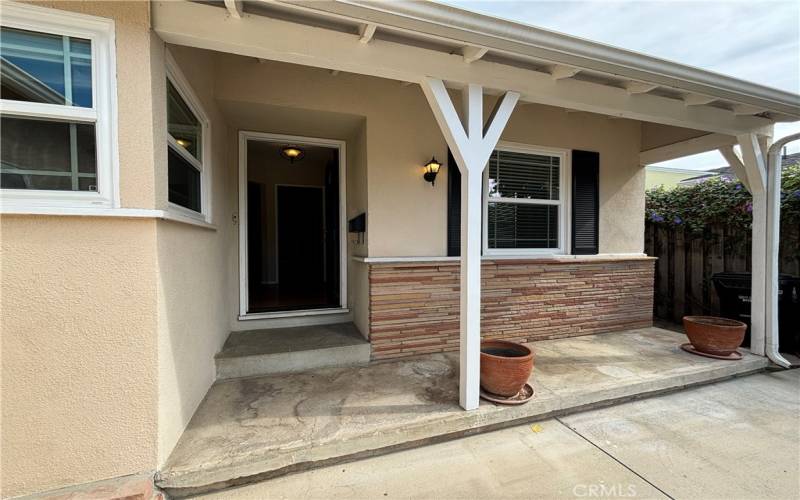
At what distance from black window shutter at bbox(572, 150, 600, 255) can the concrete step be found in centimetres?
317

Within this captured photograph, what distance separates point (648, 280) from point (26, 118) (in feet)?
20.7

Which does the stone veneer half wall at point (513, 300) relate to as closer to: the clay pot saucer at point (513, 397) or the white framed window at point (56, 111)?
the clay pot saucer at point (513, 397)

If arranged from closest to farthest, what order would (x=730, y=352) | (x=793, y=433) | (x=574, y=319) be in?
(x=793, y=433), (x=730, y=352), (x=574, y=319)

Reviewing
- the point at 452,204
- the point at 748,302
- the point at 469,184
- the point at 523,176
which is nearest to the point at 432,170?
the point at 452,204

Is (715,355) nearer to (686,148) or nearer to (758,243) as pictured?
(758,243)

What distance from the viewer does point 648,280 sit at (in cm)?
456

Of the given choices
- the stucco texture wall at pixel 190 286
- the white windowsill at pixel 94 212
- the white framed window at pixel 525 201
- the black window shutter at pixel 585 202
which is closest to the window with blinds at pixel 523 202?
the white framed window at pixel 525 201

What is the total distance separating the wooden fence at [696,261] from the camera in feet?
13.5

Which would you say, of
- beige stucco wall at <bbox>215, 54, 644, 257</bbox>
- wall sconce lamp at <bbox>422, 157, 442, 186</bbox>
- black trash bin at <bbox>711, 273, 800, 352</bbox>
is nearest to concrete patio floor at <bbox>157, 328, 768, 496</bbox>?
black trash bin at <bbox>711, 273, 800, 352</bbox>

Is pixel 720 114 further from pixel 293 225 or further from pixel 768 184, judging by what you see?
pixel 293 225

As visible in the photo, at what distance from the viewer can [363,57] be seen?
2115mm

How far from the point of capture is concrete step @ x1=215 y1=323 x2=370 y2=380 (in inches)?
114

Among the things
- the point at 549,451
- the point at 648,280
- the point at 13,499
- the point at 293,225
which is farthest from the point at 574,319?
the point at 293,225

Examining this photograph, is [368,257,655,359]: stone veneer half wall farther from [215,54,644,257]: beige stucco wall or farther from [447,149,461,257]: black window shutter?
[215,54,644,257]: beige stucco wall
